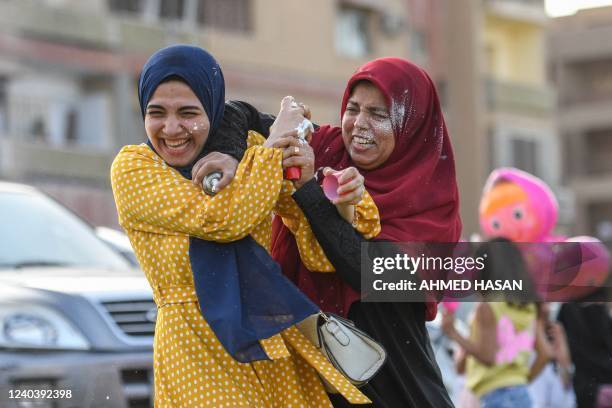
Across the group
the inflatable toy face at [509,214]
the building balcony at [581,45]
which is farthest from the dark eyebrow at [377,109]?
the building balcony at [581,45]

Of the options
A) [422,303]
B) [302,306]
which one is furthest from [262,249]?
[422,303]

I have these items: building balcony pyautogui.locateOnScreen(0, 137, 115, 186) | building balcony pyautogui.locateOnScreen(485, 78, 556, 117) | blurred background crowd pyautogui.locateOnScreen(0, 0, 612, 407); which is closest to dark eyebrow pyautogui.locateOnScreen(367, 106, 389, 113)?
blurred background crowd pyautogui.locateOnScreen(0, 0, 612, 407)

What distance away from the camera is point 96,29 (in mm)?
28609

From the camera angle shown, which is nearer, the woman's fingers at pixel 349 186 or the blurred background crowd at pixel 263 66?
the woman's fingers at pixel 349 186

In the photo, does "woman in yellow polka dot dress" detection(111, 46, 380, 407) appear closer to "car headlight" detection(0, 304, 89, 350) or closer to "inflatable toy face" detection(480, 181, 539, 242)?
"car headlight" detection(0, 304, 89, 350)

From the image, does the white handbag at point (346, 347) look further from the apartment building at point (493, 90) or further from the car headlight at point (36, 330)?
the apartment building at point (493, 90)

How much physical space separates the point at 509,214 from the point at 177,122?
5247 millimetres

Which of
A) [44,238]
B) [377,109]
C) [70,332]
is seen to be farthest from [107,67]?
[377,109]

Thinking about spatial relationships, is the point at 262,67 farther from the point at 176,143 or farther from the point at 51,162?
the point at 176,143

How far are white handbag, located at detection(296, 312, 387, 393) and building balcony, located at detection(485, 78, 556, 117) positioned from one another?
3780cm

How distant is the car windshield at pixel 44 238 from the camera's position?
807 centimetres

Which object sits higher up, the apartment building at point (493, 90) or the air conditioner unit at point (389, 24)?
the air conditioner unit at point (389, 24)

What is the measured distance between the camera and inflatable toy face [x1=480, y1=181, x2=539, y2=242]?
9172mm

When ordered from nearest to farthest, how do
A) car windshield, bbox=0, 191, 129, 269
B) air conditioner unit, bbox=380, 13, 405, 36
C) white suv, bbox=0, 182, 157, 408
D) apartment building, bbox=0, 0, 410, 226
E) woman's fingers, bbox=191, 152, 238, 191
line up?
woman's fingers, bbox=191, 152, 238, 191, white suv, bbox=0, 182, 157, 408, car windshield, bbox=0, 191, 129, 269, apartment building, bbox=0, 0, 410, 226, air conditioner unit, bbox=380, 13, 405, 36
